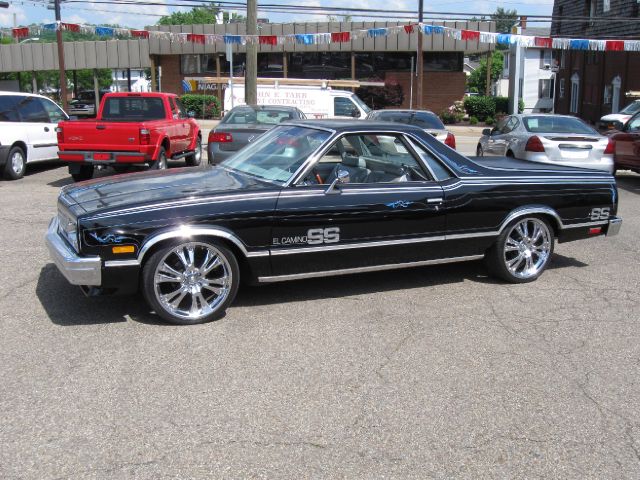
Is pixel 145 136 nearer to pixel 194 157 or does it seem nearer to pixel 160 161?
pixel 160 161

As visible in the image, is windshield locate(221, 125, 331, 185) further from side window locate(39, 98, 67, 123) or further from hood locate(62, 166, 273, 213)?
side window locate(39, 98, 67, 123)

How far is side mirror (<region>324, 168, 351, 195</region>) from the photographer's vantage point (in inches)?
219

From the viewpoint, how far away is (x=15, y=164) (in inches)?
529

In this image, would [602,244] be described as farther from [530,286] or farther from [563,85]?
[563,85]

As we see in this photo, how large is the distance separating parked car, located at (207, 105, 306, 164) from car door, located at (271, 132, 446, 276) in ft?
19.2

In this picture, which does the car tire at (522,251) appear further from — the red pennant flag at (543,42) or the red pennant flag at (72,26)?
the red pennant flag at (72,26)

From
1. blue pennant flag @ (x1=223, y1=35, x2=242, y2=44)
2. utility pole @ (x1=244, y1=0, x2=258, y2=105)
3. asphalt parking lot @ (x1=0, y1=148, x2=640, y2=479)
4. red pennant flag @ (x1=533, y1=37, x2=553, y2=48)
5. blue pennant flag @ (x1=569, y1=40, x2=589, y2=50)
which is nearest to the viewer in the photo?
asphalt parking lot @ (x1=0, y1=148, x2=640, y2=479)

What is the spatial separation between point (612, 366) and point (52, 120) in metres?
13.0

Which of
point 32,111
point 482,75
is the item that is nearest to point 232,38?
point 32,111

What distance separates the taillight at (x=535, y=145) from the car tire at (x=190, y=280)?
27.6ft

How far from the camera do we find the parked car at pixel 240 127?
12.2m

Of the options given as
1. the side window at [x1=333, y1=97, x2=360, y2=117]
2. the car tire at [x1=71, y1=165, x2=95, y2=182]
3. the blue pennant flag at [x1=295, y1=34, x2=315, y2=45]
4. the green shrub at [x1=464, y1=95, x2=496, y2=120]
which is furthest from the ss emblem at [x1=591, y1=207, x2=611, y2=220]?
the green shrub at [x1=464, y1=95, x2=496, y2=120]

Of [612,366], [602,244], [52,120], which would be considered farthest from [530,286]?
[52,120]

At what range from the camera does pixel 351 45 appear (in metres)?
37.8
